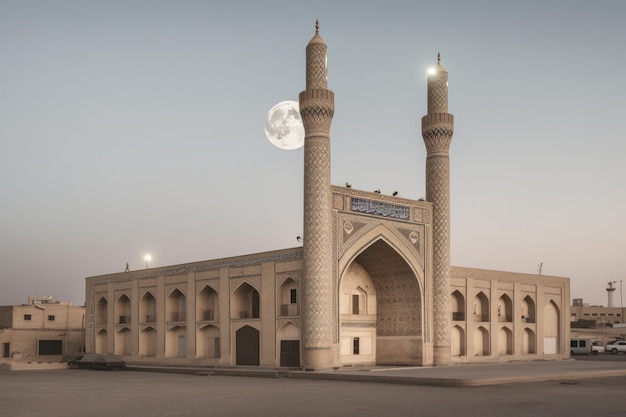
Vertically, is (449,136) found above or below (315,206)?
above

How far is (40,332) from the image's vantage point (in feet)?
136

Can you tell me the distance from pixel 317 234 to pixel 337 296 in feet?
8.25

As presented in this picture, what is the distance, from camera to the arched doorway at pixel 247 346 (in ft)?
98.3

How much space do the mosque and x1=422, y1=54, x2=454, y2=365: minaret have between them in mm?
45

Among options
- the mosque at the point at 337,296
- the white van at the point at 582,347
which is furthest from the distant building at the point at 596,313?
the mosque at the point at 337,296

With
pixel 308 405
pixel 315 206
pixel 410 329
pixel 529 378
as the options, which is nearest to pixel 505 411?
pixel 308 405

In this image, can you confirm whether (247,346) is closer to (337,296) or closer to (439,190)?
(337,296)

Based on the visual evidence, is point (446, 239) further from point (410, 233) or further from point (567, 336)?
point (567, 336)

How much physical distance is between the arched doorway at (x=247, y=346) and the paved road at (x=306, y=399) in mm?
8458

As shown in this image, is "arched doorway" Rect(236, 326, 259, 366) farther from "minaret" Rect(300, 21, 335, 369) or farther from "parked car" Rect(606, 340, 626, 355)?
"parked car" Rect(606, 340, 626, 355)

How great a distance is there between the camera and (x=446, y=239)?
31672 mm

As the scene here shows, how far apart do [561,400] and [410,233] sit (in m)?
15.7

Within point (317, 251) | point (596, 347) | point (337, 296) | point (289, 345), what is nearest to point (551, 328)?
point (596, 347)

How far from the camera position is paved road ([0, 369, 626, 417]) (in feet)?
44.2
